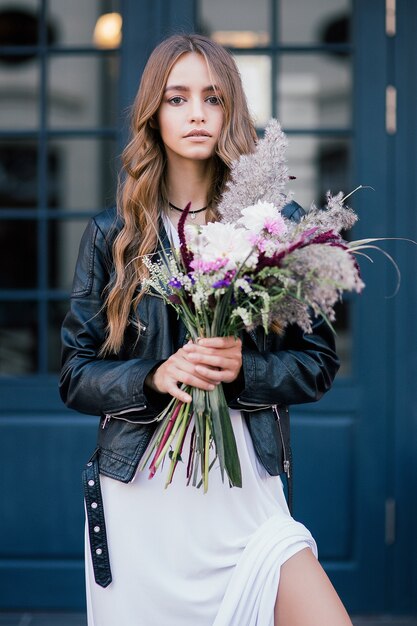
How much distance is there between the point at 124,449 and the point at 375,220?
2.11m

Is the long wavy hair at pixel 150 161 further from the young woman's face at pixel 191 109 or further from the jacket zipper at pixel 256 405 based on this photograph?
the jacket zipper at pixel 256 405

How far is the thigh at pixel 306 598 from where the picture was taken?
78.5 inches

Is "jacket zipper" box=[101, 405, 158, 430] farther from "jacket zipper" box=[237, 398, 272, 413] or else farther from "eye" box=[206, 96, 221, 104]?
"eye" box=[206, 96, 221, 104]

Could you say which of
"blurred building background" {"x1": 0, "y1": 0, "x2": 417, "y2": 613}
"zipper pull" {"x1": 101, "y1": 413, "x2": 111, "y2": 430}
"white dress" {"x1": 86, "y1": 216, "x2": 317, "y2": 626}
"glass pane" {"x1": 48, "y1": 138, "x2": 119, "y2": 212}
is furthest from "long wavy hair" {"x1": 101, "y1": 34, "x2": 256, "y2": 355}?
"glass pane" {"x1": 48, "y1": 138, "x2": 119, "y2": 212}

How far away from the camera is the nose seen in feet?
7.39

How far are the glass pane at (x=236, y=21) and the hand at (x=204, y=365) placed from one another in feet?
7.92

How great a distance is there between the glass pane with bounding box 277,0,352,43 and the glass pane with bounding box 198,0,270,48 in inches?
3.0

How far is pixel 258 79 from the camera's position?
414cm

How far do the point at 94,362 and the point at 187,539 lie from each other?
461 mm

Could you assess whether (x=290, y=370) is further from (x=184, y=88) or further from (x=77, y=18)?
(x=77, y=18)

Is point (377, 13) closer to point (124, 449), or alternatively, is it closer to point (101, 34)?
point (101, 34)

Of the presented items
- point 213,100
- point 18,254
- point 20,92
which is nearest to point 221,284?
point 213,100

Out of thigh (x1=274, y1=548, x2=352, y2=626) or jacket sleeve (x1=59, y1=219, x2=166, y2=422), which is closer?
thigh (x1=274, y1=548, x2=352, y2=626)

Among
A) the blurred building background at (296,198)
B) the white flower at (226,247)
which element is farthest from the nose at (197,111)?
the blurred building background at (296,198)
